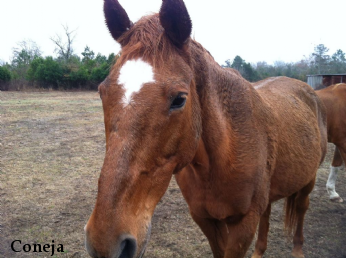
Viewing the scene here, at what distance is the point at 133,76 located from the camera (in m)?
1.40

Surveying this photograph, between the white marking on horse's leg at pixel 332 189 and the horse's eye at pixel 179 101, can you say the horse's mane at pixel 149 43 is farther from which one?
the white marking on horse's leg at pixel 332 189

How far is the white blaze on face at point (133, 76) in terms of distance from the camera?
1356mm

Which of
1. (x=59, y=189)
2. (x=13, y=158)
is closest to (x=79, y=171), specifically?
(x=59, y=189)

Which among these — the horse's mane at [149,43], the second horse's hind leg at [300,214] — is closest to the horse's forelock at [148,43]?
the horse's mane at [149,43]

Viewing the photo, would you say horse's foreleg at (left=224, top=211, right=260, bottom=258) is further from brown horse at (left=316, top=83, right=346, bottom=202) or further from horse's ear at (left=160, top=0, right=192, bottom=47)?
brown horse at (left=316, top=83, right=346, bottom=202)

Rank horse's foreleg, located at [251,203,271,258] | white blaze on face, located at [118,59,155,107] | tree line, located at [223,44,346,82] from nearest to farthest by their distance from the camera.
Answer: white blaze on face, located at [118,59,155,107]
horse's foreleg, located at [251,203,271,258]
tree line, located at [223,44,346,82]

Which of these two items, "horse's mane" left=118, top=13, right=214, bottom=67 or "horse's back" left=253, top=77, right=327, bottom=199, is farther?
"horse's back" left=253, top=77, right=327, bottom=199

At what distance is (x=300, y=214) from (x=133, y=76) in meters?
3.46

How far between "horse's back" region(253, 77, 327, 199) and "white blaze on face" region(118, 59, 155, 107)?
1.63m

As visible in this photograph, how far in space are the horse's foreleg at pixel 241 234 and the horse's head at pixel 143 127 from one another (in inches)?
40.9

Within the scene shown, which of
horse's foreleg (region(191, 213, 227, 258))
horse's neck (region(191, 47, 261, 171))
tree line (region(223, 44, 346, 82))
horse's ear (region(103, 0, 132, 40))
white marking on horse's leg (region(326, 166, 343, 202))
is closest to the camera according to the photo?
horse's ear (region(103, 0, 132, 40))

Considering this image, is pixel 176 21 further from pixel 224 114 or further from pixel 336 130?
pixel 336 130

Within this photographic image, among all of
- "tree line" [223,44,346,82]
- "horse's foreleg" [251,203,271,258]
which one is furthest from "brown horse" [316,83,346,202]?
"tree line" [223,44,346,82]

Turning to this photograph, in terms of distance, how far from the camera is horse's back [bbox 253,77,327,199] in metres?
2.61
